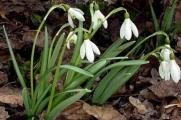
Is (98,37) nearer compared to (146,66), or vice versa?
(146,66)

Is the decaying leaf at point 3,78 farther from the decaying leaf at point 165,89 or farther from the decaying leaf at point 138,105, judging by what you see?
the decaying leaf at point 165,89

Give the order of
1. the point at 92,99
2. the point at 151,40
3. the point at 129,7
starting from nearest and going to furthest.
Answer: the point at 92,99 → the point at 151,40 → the point at 129,7

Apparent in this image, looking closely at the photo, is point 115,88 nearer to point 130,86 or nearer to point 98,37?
point 130,86

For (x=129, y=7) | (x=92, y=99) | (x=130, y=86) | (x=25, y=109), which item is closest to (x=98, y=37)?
(x=129, y=7)

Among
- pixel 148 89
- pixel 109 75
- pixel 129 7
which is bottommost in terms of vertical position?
pixel 148 89

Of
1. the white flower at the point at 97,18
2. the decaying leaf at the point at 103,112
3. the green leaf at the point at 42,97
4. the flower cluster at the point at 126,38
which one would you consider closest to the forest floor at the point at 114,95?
the decaying leaf at the point at 103,112

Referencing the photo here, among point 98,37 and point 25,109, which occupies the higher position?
point 98,37
